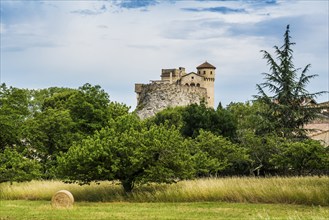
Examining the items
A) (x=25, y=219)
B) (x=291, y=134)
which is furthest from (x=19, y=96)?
(x=25, y=219)

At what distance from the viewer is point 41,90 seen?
76.2m

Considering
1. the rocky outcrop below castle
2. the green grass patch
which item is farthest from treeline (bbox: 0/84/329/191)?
the rocky outcrop below castle

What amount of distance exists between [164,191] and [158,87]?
208ft

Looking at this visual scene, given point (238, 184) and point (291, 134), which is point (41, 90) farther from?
point (238, 184)

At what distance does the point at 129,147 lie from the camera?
26.9 metres

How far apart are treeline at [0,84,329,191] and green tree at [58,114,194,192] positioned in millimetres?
47

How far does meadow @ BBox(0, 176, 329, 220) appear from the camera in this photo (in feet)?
58.9

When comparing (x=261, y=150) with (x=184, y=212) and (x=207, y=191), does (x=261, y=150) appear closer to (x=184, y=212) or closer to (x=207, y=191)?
(x=207, y=191)

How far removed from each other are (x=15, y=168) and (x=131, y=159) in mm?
8731

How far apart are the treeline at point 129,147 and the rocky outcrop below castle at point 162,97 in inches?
1030

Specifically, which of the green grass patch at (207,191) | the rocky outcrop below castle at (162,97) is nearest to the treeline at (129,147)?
the green grass patch at (207,191)

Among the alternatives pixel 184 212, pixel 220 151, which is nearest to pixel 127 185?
pixel 184 212

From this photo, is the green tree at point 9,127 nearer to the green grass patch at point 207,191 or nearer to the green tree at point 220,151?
the green grass patch at point 207,191

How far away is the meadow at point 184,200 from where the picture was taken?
17.9 m
